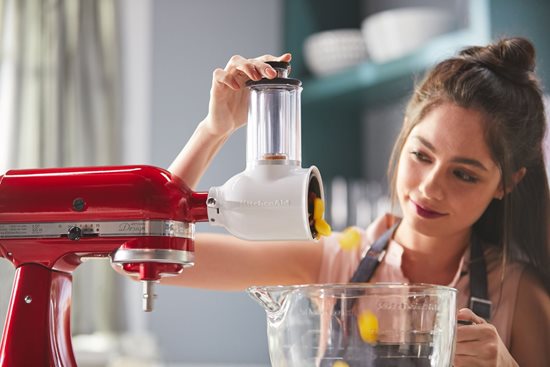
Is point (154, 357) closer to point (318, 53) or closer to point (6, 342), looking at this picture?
point (318, 53)

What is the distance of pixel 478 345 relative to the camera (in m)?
1.14

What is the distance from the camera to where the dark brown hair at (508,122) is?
165cm

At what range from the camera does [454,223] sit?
1.64 m

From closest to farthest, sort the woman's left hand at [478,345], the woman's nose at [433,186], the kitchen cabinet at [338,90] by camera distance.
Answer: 1. the woman's left hand at [478,345]
2. the woman's nose at [433,186]
3. the kitchen cabinet at [338,90]

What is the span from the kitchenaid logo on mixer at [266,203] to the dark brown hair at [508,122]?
79cm

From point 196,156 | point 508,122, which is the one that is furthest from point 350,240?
point 196,156

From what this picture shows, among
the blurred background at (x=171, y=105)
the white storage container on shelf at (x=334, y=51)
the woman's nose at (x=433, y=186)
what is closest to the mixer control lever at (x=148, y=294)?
the woman's nose at (x=433, y=186)

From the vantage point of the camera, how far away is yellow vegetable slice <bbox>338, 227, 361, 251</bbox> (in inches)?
73.6

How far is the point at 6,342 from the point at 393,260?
0.94 m

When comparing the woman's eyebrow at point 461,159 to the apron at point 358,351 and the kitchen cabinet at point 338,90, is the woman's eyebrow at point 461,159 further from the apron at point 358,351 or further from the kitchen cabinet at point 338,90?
the kitchen cabinet at point 338,90

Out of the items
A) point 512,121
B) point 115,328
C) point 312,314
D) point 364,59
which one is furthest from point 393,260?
point 115,328

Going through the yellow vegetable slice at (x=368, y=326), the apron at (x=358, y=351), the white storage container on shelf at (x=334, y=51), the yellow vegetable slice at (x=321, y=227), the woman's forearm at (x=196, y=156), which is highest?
the white storage container on shelf at (x=334, y=51)

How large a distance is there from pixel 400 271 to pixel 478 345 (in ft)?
2.04

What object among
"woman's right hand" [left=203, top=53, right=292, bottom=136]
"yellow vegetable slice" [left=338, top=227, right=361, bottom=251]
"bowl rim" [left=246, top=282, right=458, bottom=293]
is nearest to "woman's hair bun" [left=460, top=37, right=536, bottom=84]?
"yellow vegetable slice" [left=338, top=227, right=361, bottom=251]
